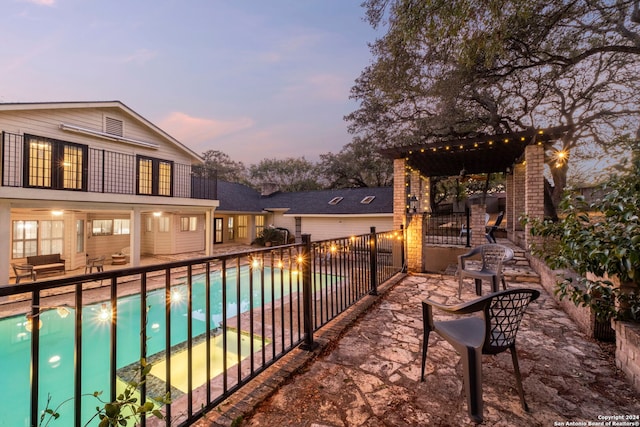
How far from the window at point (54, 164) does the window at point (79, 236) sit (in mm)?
2352

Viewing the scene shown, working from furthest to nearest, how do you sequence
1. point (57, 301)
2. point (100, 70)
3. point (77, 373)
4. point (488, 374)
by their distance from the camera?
point (100, 70), point (57, 301), point (488, 374), point (77, 373)

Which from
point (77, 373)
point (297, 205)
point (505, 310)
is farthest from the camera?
point (297, 205)

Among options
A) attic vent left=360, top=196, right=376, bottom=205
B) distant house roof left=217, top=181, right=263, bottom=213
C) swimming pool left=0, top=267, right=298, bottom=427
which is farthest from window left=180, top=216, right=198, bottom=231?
attic vent left=360, top=196, right=376, bottom=205

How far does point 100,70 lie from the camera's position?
43.4 ft

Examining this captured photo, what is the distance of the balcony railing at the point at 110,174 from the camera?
7047mm

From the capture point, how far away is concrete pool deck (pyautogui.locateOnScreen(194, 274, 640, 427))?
75.4 inches

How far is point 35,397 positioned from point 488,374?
320 centimetres

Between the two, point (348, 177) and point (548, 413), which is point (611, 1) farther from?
point (348, 177)

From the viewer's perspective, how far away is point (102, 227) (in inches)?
453

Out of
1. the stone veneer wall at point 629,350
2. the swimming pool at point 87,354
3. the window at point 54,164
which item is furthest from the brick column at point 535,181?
the window at point 54,164

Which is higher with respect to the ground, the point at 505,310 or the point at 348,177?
the point at 348,177

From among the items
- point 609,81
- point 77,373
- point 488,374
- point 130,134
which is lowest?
point 488,374

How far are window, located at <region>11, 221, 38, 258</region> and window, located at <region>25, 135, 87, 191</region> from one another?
2.18 metres

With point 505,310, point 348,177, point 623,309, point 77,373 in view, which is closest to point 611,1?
point 623,309
